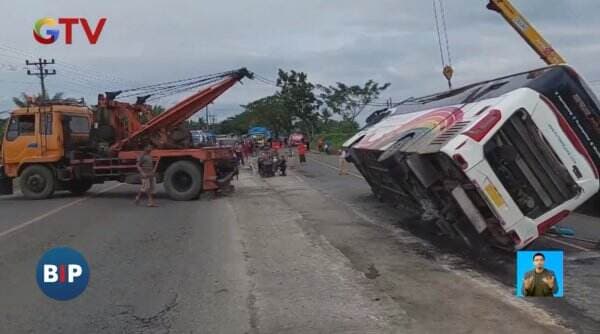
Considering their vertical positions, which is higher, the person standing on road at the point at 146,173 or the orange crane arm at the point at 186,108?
the orange crane arm at the point at 186,108

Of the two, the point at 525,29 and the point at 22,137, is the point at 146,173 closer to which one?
the point at 22,137

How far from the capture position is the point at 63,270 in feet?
14.3

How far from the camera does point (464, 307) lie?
633cm

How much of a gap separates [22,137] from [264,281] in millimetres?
14637

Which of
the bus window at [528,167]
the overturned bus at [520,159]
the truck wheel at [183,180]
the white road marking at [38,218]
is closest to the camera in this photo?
the overturned bus at [520,159]

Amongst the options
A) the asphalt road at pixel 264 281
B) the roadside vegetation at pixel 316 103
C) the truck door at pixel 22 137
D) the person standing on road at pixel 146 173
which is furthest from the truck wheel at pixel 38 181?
the roadside vegetation at pixel 316 103

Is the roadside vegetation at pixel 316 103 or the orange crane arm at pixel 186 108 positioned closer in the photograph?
the orange crane arm at pixel 186 108

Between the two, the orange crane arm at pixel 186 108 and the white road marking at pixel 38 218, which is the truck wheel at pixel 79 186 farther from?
the orange crane arm at pixel 186 108

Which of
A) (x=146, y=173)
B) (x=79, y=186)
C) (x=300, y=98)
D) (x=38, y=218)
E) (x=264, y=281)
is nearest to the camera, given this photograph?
(x=264, y=281)

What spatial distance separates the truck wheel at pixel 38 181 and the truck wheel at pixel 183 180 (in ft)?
12.5

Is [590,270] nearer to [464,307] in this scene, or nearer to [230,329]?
[464,307]

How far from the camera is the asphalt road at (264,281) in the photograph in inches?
235

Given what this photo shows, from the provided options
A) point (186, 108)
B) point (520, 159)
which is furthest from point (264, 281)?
point (186, 108)

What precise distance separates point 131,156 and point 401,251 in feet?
38.0
